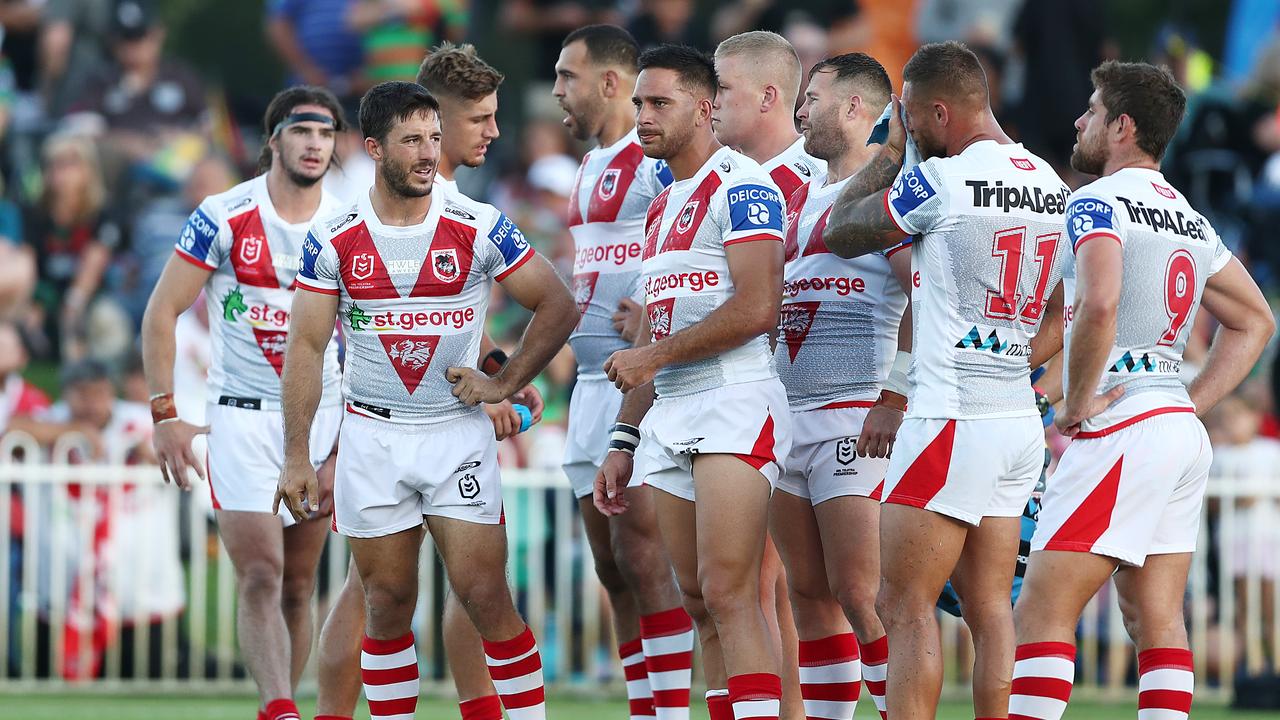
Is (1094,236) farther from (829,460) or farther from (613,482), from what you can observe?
(613,482)

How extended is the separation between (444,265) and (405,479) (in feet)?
2.68

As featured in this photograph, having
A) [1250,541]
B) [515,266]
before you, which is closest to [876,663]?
[515,266]

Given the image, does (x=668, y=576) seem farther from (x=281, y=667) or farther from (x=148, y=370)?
(x=148, y=370)

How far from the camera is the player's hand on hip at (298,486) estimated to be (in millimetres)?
6465

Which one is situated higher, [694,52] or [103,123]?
[103,123]

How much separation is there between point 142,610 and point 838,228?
23.8 ft

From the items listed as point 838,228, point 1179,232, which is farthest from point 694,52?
point 1179,232

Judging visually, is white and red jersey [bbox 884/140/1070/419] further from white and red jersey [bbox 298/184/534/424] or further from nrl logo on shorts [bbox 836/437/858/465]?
white and red jersey [bbox 298/184/534/424]

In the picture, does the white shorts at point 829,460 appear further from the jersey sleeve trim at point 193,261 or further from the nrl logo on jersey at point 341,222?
the jersey sleeve trim at point 193,261

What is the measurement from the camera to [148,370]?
789 centimetres

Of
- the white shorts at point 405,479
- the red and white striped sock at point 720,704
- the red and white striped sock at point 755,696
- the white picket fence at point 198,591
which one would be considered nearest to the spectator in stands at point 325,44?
the white picket fence at point 198,591

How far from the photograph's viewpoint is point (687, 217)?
252 inches

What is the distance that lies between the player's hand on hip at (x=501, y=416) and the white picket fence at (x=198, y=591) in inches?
194

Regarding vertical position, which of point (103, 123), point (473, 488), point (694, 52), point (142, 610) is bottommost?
point (142, 610)
